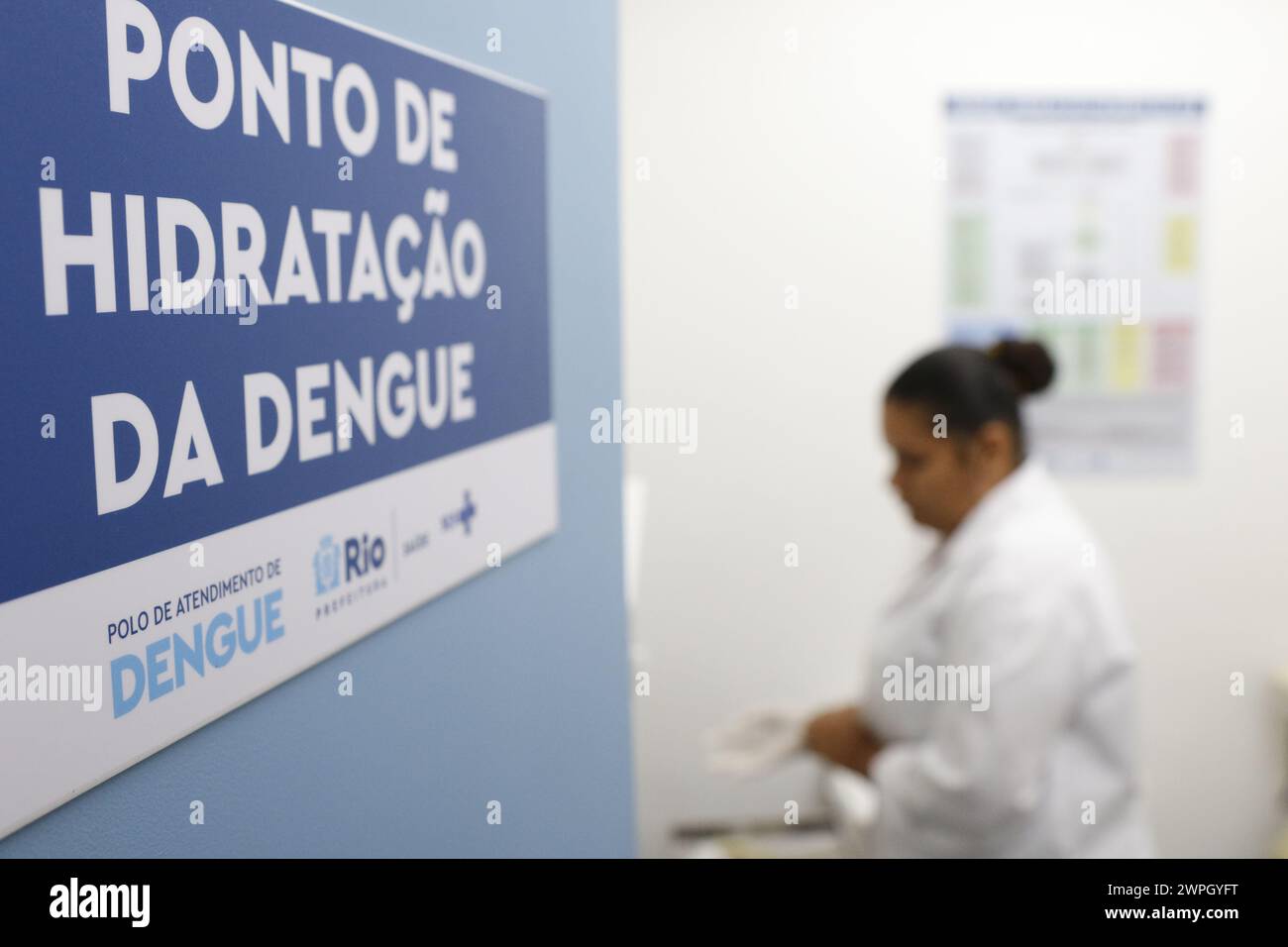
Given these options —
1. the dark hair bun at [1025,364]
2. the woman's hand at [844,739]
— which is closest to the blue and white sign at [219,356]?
the woman's hand at [844,739]

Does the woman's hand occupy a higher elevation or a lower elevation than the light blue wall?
lower

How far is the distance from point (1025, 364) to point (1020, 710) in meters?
0.55

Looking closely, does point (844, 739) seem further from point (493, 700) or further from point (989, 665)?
point (493, 700)

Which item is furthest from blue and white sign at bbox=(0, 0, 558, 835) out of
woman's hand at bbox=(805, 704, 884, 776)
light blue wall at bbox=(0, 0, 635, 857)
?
woman's hand at bbox=(805, 704, 884, 776)

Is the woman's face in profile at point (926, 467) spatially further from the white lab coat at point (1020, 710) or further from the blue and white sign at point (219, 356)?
the blue and white sign at point (219, 356)

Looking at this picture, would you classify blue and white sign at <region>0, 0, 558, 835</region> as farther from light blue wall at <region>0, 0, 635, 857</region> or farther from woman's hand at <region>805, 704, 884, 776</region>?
woman's hand at <region>805, 704, 884, 776</region>

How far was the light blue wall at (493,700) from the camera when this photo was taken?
592 mm

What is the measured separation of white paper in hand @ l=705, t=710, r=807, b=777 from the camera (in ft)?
5.82

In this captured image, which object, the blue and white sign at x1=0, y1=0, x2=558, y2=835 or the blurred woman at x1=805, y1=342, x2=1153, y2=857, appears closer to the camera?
the blue and white sign at x1=0, y1=0, x2=558, y2=835

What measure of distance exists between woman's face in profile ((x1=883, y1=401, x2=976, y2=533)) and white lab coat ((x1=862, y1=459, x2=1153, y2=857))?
1.4 inches

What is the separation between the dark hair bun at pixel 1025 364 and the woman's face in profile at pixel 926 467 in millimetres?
241

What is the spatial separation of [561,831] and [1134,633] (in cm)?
172

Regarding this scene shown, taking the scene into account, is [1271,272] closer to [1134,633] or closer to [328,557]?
[1134,633]

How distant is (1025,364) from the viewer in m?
1.79
